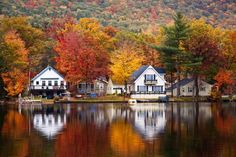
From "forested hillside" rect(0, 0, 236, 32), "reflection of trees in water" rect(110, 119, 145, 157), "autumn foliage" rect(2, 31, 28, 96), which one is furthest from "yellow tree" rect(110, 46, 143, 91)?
"forested hillside" rect(0, 0, 236, 32)

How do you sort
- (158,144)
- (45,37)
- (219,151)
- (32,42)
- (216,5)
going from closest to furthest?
1. (219,151)
2. (158,144)
3. (32,42)
4. (45,37)
5. (216,5)

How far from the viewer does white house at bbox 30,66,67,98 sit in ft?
289

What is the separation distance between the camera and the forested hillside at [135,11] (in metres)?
168

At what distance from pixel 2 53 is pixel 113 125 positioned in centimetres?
4155

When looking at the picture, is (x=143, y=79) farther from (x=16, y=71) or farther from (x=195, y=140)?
(x=195, y=140)

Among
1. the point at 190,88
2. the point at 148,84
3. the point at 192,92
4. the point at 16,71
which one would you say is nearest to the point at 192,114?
the point at 16,71

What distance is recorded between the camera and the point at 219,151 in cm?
2538

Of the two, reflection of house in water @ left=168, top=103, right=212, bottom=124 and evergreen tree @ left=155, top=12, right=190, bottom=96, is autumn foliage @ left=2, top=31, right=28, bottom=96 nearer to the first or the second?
evergreen tree @ left=155, top=12, right=190, bottom=96

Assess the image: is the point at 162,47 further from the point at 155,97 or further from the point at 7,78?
the point at 7,78

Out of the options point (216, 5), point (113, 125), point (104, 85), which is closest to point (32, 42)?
point (104, 85)

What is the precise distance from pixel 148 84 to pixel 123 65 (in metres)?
5.63

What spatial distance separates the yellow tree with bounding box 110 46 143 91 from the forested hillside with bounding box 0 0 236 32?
241ft

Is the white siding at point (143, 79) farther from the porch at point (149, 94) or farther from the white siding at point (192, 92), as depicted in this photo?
the white siding at point (192, 92)

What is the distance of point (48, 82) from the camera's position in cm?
8844
